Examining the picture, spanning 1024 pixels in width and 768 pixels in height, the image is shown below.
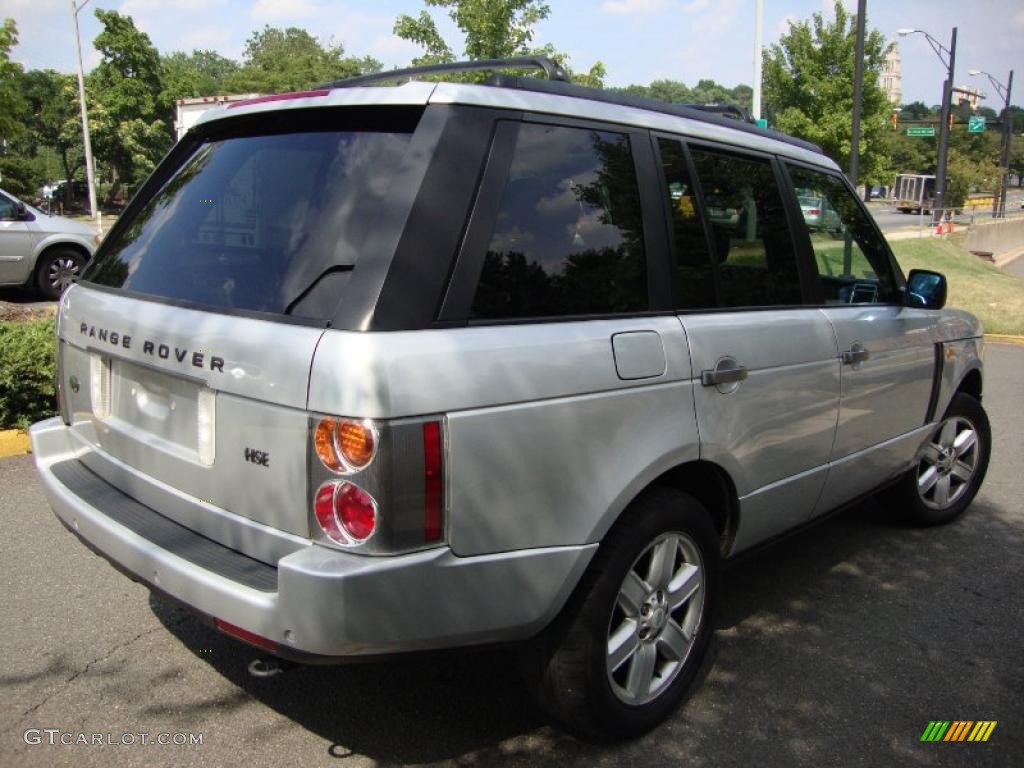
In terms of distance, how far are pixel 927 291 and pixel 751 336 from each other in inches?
64.9

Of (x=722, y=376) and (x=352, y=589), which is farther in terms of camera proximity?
(x=722, y=376)

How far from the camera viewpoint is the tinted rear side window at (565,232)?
236 cm

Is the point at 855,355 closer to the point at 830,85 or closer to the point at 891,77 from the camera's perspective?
the point at 830,85

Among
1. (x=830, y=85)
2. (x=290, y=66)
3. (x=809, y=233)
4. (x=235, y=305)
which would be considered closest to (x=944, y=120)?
(x=830, y=85)

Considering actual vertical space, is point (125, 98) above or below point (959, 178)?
above

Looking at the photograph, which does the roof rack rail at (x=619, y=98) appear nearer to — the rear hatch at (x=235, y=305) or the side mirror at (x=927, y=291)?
the rear hatch at (x=235, y=305)

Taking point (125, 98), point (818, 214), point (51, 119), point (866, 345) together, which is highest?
point (125, 98)

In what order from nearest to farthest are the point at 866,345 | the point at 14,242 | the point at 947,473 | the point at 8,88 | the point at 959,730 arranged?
the point at 959,730 → the point at 866,345 → the point at 947,473 → the point at 8,88 → the point at 14,242

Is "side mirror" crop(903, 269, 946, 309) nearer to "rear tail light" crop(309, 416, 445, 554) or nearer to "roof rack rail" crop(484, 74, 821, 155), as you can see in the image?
"roof rack rail" crop(484, 74, 821, 155)

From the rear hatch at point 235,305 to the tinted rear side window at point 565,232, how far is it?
1.02 ft

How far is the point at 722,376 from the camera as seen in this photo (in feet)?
9.32

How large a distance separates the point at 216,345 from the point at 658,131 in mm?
1592

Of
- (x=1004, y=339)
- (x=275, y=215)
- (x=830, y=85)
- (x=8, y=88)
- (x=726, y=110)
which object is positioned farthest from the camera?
(x=830, y=85)

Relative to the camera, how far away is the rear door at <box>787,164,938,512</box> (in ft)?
11.8
